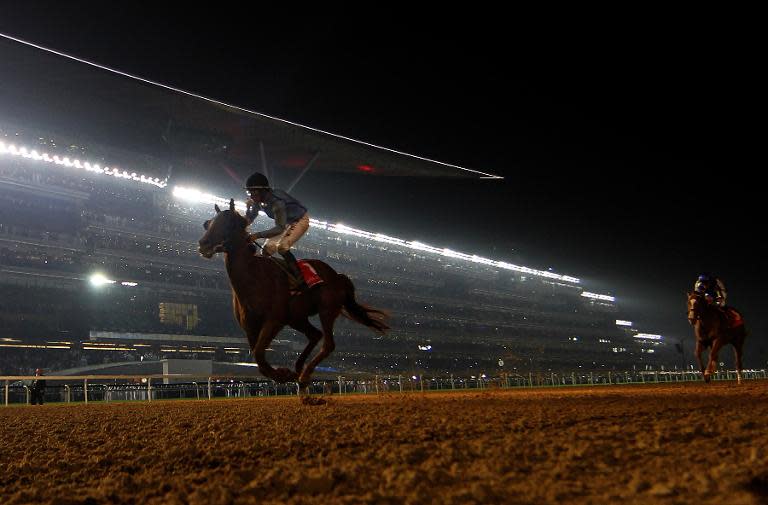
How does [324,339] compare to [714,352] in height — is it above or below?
above

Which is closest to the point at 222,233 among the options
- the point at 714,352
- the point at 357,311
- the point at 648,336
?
the point at 357,311

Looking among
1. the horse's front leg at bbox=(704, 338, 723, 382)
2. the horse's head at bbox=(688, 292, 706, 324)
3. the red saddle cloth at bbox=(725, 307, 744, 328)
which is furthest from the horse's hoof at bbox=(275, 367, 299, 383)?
the red saddle cloth at bbox=(725, 307, 744, 328)

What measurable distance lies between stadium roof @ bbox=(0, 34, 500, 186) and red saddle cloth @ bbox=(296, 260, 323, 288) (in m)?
20.8

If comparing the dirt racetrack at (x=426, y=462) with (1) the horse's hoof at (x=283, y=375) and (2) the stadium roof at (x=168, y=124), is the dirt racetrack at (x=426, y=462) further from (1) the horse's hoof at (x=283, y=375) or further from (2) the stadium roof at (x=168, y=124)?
(2) the stadium roof at (x=168, y=124)

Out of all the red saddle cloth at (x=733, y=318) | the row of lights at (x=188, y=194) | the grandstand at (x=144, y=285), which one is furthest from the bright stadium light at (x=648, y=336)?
the red saddle cloth at (x=733, y=318)

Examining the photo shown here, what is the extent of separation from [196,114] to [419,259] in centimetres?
3284

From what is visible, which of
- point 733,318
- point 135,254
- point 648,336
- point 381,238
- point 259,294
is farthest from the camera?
point 648,336

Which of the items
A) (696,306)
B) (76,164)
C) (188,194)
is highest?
(76,164)

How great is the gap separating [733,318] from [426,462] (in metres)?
13.7

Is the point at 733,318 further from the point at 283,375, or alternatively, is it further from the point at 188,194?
the point at 188,194

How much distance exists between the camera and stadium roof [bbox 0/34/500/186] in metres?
27.6

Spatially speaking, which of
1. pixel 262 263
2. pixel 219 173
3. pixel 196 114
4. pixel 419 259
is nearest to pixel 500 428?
pixel 262 263

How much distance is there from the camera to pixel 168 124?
3428 cm

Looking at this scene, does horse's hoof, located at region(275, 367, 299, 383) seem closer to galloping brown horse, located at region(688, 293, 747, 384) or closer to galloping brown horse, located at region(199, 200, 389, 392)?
galloping brown horse, located at region(199, 200, 389, 392)
